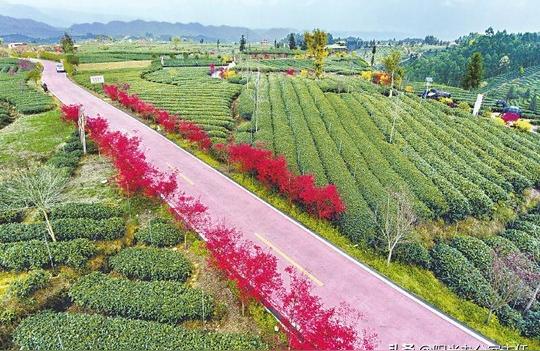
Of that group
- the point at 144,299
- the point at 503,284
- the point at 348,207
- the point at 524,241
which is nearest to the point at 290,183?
the point at 348,207

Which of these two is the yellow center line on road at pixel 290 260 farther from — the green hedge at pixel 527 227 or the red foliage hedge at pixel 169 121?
the green hedge at pixel 527 227

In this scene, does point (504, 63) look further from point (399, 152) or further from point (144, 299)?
point (144, 299)

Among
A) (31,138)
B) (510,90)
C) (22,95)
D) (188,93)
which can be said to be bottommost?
(31,138)

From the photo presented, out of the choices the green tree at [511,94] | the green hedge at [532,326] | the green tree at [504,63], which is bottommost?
the green hedge at [532,326]

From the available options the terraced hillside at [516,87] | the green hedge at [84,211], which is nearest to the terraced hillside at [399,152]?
the green hedge at [84,211]

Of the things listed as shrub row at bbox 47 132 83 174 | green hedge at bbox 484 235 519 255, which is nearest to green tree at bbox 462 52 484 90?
green hedge at bbox 484 235 519 255

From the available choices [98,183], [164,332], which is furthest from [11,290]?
[98,183]
